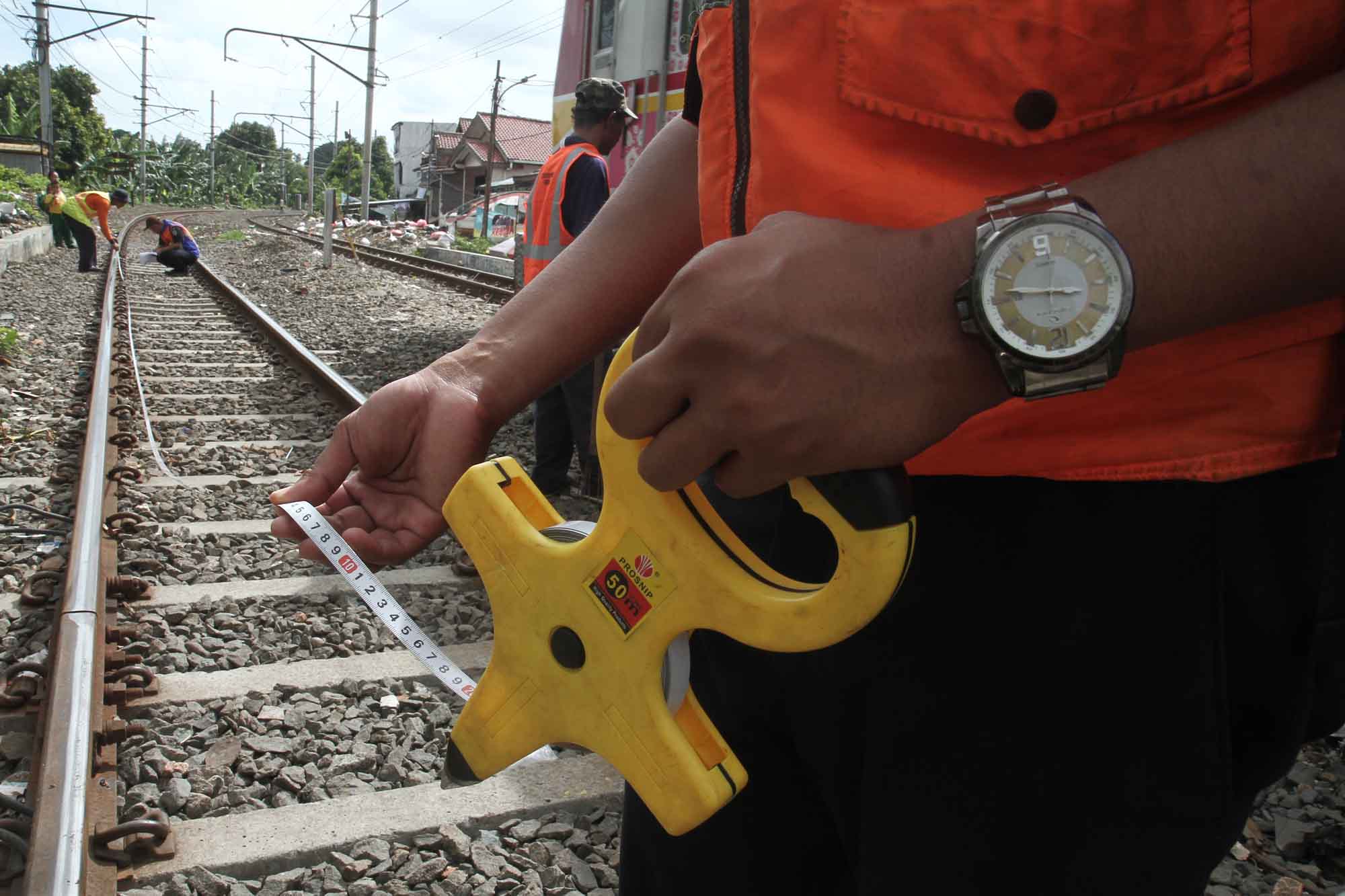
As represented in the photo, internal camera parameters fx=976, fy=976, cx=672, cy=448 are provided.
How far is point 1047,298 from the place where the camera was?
713 mm

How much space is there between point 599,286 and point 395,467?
15.6 inches

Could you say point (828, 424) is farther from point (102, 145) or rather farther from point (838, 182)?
point (102, 145)

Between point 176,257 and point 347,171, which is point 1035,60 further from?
point 347,171

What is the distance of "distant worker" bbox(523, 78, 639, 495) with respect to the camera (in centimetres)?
525

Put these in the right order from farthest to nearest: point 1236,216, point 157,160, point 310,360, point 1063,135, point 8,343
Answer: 1. point 157,160
2. point 8,343
3. point 310,360
4. point 1063,135
5. point 1236,216

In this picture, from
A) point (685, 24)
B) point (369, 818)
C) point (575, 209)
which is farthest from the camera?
point (575, 209)

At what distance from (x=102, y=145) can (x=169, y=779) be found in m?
79.9

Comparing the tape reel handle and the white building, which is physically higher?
the white building

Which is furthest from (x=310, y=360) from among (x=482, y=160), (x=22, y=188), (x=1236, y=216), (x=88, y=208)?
(x=482, y=160)

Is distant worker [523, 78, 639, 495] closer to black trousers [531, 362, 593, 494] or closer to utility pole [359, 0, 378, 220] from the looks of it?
black trousers [531, 362, 593, 494]

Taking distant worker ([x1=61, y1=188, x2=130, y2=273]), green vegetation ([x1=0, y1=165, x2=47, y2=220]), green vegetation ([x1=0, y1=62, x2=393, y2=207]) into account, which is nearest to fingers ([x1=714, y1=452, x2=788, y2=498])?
distant worker ([x1=61, y1=188, x2=130, y2=273])

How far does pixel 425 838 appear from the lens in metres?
2.33

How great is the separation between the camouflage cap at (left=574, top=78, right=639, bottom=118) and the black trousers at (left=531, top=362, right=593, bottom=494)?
55.5 inches

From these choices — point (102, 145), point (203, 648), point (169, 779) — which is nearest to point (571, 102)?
point (203, 648)
